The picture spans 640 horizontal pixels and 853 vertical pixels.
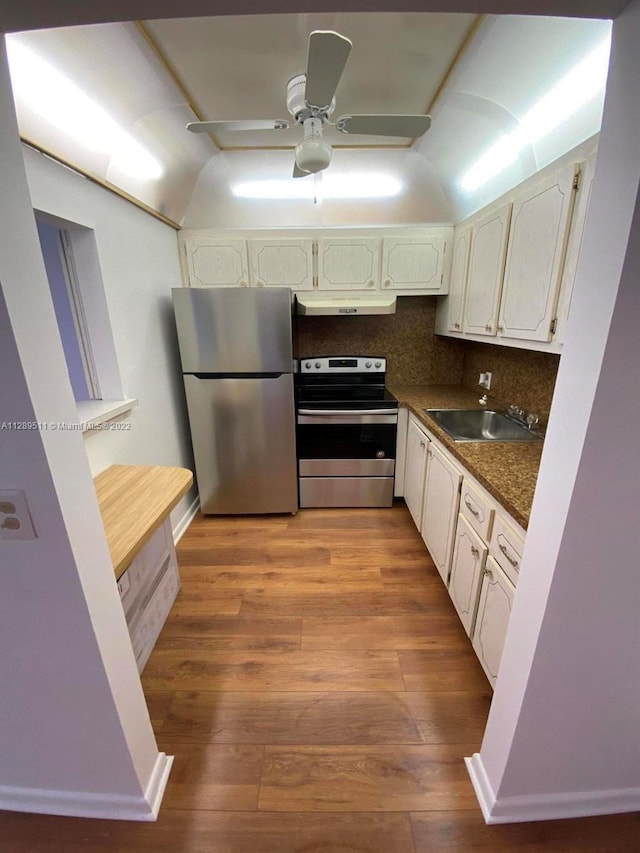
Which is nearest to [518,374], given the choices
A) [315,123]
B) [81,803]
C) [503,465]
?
[503,465]

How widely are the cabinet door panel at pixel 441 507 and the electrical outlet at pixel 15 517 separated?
1516 mm

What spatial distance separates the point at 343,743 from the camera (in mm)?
1203

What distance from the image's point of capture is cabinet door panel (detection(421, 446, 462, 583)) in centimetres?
163

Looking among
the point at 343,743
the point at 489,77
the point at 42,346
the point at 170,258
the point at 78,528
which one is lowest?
the point at 343,743

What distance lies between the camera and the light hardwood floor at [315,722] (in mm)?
992

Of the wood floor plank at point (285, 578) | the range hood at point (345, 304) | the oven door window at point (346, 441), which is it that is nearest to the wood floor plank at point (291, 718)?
the wood floor plank at point (285, 578)

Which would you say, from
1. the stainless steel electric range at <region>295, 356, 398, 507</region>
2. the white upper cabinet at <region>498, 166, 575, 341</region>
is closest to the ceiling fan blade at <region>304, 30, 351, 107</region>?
the white upper cabinet at <region>498, 166, 575, 341</region>

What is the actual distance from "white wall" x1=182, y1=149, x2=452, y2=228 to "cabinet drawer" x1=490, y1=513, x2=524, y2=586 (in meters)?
2.31

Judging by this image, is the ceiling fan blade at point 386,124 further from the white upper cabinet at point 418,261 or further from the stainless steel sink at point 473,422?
the stainless steel sink at point 473,422

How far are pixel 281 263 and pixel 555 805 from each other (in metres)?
2.97

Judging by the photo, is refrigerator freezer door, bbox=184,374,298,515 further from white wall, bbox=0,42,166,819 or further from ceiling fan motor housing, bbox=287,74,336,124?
white wall, bbox=0,42,166,819

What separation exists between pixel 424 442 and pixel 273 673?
1.43 meters

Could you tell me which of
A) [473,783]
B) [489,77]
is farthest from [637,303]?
[489,77]

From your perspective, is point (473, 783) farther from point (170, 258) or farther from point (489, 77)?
point (170, 258)
